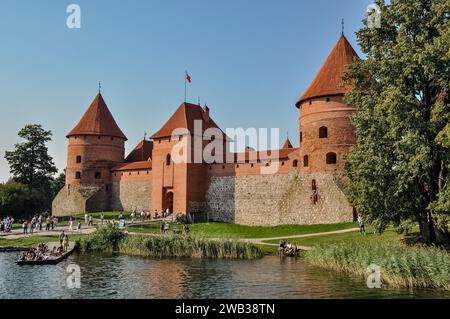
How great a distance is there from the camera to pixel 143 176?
133 ft

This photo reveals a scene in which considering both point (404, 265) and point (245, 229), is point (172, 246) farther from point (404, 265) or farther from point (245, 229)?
point (404, 265)

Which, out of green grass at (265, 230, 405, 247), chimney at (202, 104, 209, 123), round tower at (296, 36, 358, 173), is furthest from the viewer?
chimney at (202, 104, 209, 123)

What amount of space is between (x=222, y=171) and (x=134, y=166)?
9.36 metres

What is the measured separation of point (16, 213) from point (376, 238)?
32.0 meters

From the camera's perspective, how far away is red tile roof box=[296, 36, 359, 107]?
28.8 metres

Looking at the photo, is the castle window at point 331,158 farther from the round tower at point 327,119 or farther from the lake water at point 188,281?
the lake water at point 188,281

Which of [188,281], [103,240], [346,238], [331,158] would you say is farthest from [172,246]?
[331,158]

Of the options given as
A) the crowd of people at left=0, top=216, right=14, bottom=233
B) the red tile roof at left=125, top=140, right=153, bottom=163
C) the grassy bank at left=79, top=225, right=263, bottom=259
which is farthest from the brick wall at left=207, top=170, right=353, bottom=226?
the crowd of people at left=0, top=216, right=14, bottom=233

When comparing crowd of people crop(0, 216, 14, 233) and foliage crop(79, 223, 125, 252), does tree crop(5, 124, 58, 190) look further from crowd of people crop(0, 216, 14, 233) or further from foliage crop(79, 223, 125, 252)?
foliage crop(79, 223, 125, 252)

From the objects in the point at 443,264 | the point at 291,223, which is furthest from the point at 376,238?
the point at 291,223

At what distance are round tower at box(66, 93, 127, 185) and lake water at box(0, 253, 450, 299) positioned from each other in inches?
926
